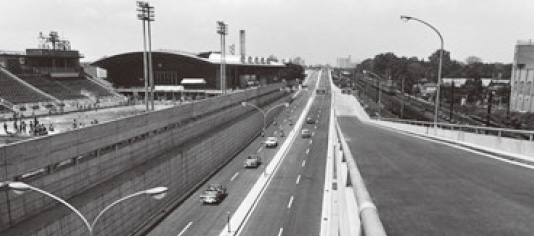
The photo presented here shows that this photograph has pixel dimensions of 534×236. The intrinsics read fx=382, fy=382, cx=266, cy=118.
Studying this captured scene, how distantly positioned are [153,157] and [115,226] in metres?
8.87

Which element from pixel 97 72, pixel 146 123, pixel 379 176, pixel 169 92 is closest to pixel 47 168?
pixel 146 123

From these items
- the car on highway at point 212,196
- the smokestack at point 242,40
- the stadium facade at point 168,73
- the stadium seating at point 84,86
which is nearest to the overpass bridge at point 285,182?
the car on highway at point 212,196

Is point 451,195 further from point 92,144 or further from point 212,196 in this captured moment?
point 212,196

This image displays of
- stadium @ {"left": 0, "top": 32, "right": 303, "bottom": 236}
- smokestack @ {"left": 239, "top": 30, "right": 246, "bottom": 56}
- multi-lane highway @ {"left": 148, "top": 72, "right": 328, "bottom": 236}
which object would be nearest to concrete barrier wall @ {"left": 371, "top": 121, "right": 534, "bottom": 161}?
multi-lane highway @ {"left": 148, "top": 72, "right": 328, "bottom": 236}

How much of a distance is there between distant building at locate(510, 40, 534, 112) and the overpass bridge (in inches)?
2194

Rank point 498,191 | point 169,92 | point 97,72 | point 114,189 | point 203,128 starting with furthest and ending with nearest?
point 97,72 < point 169,92 < point 203,128 < point 114,189 < point 498,191

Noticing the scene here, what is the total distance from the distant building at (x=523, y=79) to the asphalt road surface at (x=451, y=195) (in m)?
88.4

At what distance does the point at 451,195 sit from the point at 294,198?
26.4m

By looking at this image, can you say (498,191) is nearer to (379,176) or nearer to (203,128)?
(379,176)

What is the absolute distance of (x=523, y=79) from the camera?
9131 centimetres

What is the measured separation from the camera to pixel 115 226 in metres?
24.2

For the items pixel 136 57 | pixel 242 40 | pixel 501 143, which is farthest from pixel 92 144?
pixel 242 40

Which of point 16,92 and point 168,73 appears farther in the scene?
point 168,73

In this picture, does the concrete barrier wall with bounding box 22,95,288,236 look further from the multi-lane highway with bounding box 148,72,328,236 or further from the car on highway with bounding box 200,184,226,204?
the car on highway with bounding box 200,184,226,204
